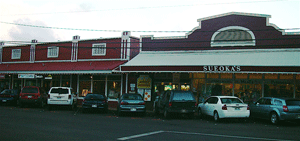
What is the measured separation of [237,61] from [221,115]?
5801 millimetres

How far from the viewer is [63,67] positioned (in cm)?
2777

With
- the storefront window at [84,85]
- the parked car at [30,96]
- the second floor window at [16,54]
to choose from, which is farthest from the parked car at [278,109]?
the second floor window at [16,54]

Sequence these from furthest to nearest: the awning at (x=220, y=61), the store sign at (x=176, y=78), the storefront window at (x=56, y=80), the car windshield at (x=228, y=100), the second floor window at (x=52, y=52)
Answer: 1. the second floor window at (x=52, y=52)
2. the storefront window at (x=56, y=80)
3. the store sign at (x=176, y=78)
4. the awning at (x=220, y=61)
5. the car windshield at (x=228, y=100)

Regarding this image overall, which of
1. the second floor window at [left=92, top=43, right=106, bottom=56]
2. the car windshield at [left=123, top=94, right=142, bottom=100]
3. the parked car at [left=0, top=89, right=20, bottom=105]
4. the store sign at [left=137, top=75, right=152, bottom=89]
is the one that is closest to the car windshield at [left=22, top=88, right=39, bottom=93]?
the parked car at [left=0, top=89, right=20, bottom=105]

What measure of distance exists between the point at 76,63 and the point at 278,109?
19.2 meters

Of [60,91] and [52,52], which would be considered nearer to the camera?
[60,91]

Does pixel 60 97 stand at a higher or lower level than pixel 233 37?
lower

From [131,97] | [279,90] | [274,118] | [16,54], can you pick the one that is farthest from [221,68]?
[16,54]

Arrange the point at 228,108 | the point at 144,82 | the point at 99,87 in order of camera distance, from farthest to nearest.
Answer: the point at 99,87, the point at 144,82, the point at 228,108

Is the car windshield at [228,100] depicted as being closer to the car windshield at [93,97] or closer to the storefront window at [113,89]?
the car windshield at [93,97]

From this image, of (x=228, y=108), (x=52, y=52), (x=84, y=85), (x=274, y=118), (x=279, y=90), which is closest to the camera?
(x=274, y=118)

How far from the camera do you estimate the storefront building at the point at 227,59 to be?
19812 mm

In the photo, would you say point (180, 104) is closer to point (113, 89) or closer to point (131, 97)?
point (131, 97)

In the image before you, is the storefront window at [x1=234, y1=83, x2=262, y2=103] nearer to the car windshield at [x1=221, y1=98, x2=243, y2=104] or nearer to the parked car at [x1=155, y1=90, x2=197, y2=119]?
the car windshield at [x1=221, y1=98, x2=243, y2=104]
